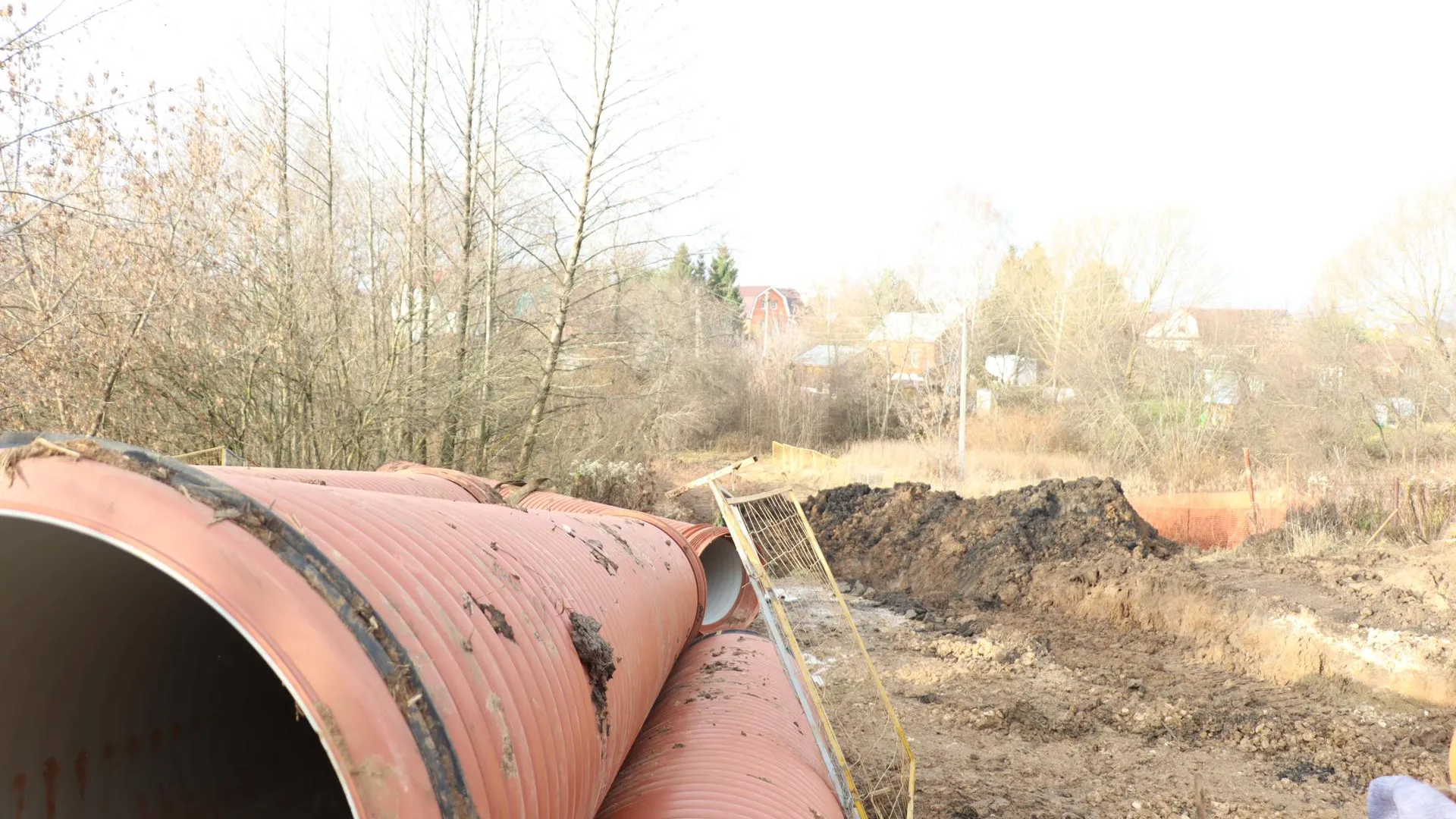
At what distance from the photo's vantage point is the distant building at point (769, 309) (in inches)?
1470

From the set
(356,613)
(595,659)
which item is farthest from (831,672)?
(356,613)

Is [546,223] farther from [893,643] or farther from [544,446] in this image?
[893,643]

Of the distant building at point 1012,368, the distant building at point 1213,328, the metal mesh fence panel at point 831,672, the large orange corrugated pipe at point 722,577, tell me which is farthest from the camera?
the distant building at point 1012,368

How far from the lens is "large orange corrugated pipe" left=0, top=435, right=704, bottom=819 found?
4.32ft

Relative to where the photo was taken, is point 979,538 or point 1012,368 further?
point 1012,368

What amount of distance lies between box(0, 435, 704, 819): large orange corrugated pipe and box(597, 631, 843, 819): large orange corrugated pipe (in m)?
0.25

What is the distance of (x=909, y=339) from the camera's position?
104 ft

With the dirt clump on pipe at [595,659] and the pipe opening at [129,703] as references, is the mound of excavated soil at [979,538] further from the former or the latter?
the pipe opening at [129,703]

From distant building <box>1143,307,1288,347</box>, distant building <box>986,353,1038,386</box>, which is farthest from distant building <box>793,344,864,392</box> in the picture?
distant building <box>1143,307,1288,347</box>

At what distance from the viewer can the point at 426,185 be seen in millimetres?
12688

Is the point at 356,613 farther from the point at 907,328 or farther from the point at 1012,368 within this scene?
the point at 1012,368

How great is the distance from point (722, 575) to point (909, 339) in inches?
977

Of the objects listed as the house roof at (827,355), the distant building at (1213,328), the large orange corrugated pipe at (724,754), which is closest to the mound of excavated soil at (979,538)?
the large orange corrugated pipe at (724,754)

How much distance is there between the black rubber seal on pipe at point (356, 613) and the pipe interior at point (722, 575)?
21.4ft
